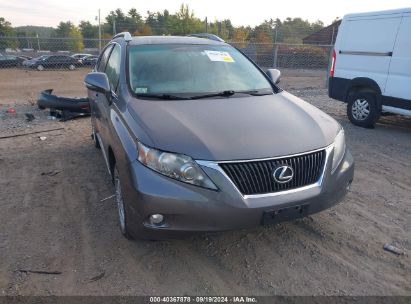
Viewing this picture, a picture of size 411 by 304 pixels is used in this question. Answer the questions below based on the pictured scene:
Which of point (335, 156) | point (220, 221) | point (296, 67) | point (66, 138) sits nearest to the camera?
point (220, 221)

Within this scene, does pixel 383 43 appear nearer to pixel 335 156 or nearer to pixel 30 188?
pixel 335 156

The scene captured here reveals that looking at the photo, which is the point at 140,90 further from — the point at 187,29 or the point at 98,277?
the point at 187,29

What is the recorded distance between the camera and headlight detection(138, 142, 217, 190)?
2.52 m

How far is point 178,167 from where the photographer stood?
100 inches

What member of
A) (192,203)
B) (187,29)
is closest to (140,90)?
(192,203)

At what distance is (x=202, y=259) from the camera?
9.83ft

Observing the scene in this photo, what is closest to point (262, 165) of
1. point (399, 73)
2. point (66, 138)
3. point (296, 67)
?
point (66, 138)

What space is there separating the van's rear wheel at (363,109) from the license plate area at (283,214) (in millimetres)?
5190

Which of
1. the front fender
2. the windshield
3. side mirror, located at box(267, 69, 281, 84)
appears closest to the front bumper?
the front fender

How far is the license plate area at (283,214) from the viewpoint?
260 centimetres

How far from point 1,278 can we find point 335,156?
2.72m

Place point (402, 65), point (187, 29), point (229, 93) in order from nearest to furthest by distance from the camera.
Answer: point (229, 93)
point (402, 65)
point (187, 29)

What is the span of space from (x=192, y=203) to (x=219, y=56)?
2.15 m

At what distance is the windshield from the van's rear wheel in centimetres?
392
